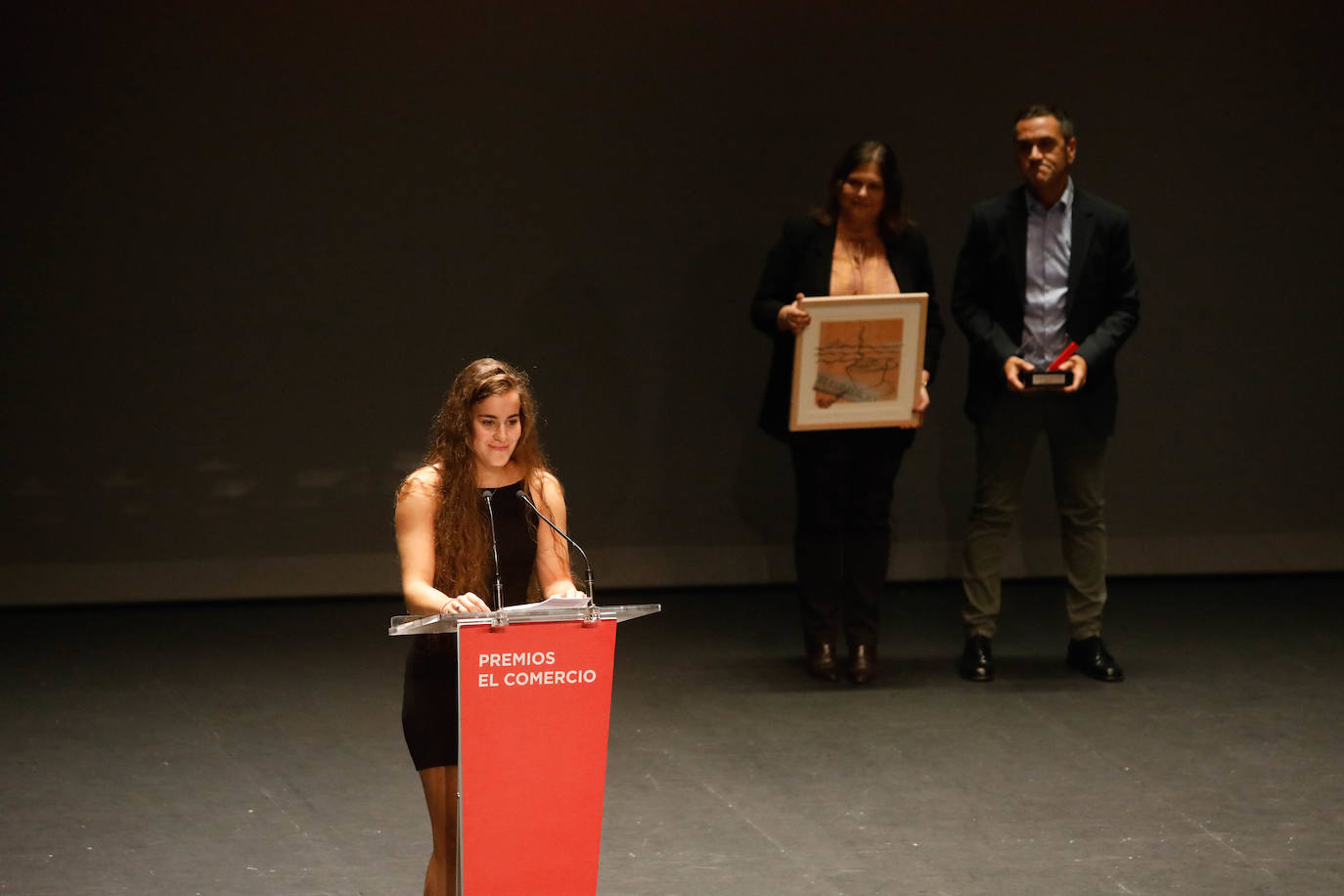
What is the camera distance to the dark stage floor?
3.62m

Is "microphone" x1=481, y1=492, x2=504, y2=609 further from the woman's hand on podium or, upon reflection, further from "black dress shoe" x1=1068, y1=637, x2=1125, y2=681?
"black dress shoe" x1=1068, y1=637, x2=1125, y2=681

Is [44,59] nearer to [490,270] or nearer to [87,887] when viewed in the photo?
[490,270]

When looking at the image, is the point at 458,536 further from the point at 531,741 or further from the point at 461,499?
the point at 531,741

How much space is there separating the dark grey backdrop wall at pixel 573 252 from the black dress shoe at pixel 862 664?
4.17 feet

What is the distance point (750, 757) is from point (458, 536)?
179cm

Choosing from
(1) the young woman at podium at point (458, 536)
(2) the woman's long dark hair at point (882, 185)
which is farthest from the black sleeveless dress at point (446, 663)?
(2) the woman's long dark hair at point (882, 185)

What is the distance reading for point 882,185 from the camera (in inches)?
187

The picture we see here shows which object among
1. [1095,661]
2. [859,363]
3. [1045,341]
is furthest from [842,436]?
[1095,661]

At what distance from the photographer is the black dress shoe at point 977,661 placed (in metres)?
5.02

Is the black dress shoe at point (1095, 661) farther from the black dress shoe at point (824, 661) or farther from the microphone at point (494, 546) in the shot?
the microphone at point (494, 546)

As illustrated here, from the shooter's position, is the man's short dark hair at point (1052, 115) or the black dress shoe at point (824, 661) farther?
the black dress shoe at point (824, 661)

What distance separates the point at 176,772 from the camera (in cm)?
424

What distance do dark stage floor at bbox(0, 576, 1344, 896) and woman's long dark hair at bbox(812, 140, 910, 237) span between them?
4.60 ft

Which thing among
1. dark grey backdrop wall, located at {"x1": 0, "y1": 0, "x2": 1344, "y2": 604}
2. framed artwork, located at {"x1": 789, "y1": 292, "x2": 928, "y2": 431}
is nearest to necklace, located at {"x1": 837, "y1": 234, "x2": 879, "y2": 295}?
framed artwork, located at {"x1": 789, "y1": 292, "x2": 928, "y2": 431}
